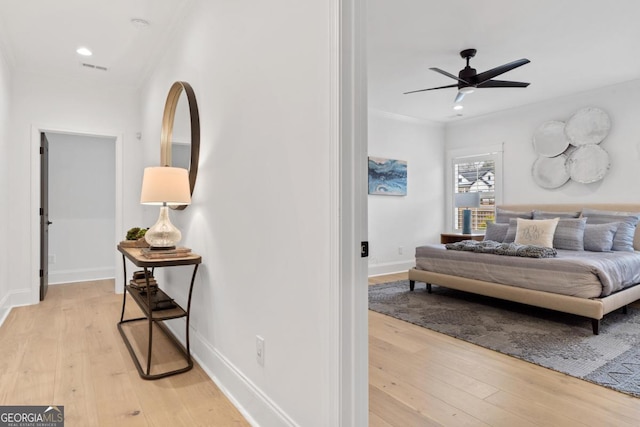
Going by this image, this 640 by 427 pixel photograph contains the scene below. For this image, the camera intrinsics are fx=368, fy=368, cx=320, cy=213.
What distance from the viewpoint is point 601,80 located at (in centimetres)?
447

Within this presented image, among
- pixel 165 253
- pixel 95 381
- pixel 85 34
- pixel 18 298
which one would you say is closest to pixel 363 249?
pixel 165 253

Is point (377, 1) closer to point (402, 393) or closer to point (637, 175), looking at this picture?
point (402, 393)

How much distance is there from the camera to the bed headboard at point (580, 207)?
14.0 ft

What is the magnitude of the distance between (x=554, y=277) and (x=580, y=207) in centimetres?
220

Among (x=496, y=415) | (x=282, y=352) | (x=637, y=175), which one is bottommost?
(x=496, y=415)

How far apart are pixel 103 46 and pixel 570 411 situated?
4.58 m

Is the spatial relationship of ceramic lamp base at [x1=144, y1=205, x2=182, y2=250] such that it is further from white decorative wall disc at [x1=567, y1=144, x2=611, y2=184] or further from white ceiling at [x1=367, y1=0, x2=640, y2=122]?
white decorative wall disc at [x1=567, y1=144, x2=611, y2=184]

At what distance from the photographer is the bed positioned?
3057 mm

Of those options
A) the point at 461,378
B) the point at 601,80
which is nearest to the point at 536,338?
the point at 461,378

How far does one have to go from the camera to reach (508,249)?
3.76 meters

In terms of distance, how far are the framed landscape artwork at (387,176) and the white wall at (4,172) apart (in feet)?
14.5

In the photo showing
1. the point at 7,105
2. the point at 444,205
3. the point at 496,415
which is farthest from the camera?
the point at 444,205

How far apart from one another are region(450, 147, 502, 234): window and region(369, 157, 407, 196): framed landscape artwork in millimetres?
1131

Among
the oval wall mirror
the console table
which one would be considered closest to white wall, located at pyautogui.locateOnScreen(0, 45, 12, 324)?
the oval wall mirror
